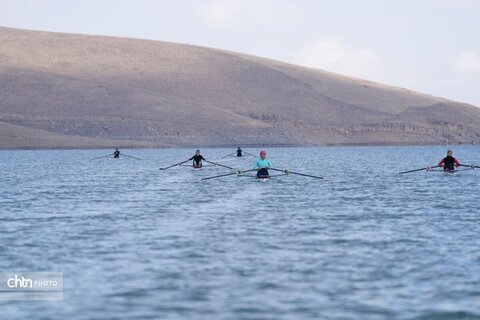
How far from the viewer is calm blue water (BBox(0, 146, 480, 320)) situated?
654 inches

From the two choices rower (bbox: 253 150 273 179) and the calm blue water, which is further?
rower (bbox: 253 150 273 179)

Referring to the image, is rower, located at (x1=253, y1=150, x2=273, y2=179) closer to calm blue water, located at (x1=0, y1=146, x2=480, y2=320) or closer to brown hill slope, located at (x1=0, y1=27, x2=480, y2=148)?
calm blue water, located at (x1=0, y1=146, x2=480, y2=320)

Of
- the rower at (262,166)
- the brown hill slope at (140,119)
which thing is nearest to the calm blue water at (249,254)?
the rower at (262,166)

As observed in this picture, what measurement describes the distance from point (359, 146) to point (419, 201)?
153388 millimetres

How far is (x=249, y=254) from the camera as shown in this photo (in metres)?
21.8

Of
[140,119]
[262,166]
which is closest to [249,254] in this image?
[262,166]

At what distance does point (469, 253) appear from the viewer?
856 inches

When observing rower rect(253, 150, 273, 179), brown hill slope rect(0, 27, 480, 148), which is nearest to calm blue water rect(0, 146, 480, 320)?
rower rect(253, 150, 273, 179)

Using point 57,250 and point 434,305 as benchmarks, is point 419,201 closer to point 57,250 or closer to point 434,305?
point 57,250

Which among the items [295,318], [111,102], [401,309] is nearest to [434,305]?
[401,309]

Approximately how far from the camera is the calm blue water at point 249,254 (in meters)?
16.6

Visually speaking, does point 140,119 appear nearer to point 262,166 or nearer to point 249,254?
point 262,166

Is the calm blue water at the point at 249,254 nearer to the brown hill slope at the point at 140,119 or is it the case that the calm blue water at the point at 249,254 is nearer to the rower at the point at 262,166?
the rower at the point at 262,166

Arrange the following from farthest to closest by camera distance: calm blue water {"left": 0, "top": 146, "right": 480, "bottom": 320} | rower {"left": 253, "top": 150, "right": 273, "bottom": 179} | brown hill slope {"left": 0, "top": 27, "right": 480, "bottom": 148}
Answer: brown hill slope {"left": 0, "top": 27, "right": 480, "bottom": 148} → rower {"left": 253, "top": 150, "right": 273, "bottom": 179} → calm blue water {"left": 0, "top": 146, "right": 480, "bottom": 320}
